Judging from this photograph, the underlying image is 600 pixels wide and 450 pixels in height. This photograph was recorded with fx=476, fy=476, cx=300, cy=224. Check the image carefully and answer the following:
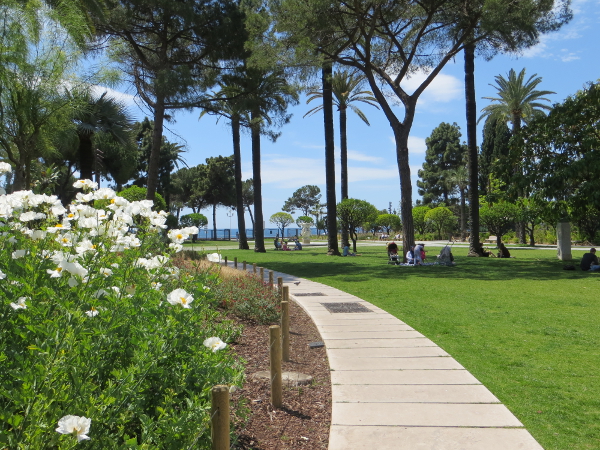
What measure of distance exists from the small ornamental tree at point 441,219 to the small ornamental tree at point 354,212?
18812mm

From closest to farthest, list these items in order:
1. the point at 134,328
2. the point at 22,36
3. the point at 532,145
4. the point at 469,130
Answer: the point at 134,328 → the point at 22,36 → the point at 532,145 → the point at 469,130

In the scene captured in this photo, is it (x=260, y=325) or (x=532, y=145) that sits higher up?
(x=532, y=145)

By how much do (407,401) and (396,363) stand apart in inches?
39.9

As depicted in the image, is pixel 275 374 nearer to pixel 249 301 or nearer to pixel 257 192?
pixel 249 301

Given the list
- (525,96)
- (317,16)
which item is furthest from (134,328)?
(525,96)

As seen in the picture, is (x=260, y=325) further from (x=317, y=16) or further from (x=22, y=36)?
(x=317, y=16)

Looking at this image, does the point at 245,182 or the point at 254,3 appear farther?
the point at 245,182

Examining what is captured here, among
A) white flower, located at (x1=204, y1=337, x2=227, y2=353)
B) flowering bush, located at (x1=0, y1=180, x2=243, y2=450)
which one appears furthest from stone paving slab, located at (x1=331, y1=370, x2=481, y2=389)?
white flower, located at (x1=204, y1=337, x2=227, y2=353)

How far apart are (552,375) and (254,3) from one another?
1728 cm

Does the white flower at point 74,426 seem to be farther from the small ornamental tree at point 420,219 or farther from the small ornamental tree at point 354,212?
the small ornamental tree at point 420,219

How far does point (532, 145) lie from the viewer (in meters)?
17.0

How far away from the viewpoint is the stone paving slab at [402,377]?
4207 millimetres

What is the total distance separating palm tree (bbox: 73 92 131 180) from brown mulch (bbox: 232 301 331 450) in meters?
18.0

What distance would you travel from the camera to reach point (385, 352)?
516cm
